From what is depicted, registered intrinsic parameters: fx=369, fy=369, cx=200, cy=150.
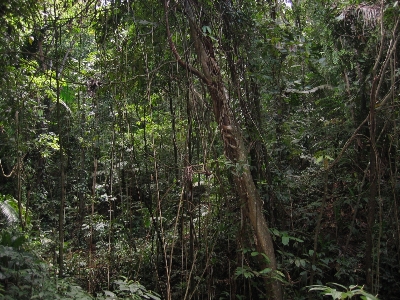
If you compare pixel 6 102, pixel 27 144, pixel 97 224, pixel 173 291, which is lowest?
pixel 173 291

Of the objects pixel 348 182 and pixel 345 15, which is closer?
pixel 345 15

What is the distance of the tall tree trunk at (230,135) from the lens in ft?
9.39

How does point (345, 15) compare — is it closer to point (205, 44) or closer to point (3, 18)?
point (205, 44)

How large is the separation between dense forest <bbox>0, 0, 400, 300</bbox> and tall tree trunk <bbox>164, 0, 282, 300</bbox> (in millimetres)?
11

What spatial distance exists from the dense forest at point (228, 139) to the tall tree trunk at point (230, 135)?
0.4 inches

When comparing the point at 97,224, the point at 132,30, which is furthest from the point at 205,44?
the point at 97,224

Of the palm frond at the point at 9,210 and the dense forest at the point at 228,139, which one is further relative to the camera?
the palm frond at the point at 9,210

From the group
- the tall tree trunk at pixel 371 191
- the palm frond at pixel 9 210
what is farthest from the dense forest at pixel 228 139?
the palm frond at pixel 9 210

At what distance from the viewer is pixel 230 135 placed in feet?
9.43

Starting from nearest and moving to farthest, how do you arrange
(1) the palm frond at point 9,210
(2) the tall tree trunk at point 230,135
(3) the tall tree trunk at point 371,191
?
(3) the tall tree trunk at point 371,191 → (2) the tall tree trunk at point 230,135 → (1) the palm frond at point 9,210

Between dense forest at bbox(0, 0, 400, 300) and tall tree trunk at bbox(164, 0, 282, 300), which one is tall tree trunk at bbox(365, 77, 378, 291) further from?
tall tree trunk at bbox(164, 0, 282, 300)

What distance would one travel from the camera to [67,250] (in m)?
4.96

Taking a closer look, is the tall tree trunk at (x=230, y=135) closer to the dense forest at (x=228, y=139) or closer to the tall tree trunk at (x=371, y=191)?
the dense forest at (x=228, y=139)

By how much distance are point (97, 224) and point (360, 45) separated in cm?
391
